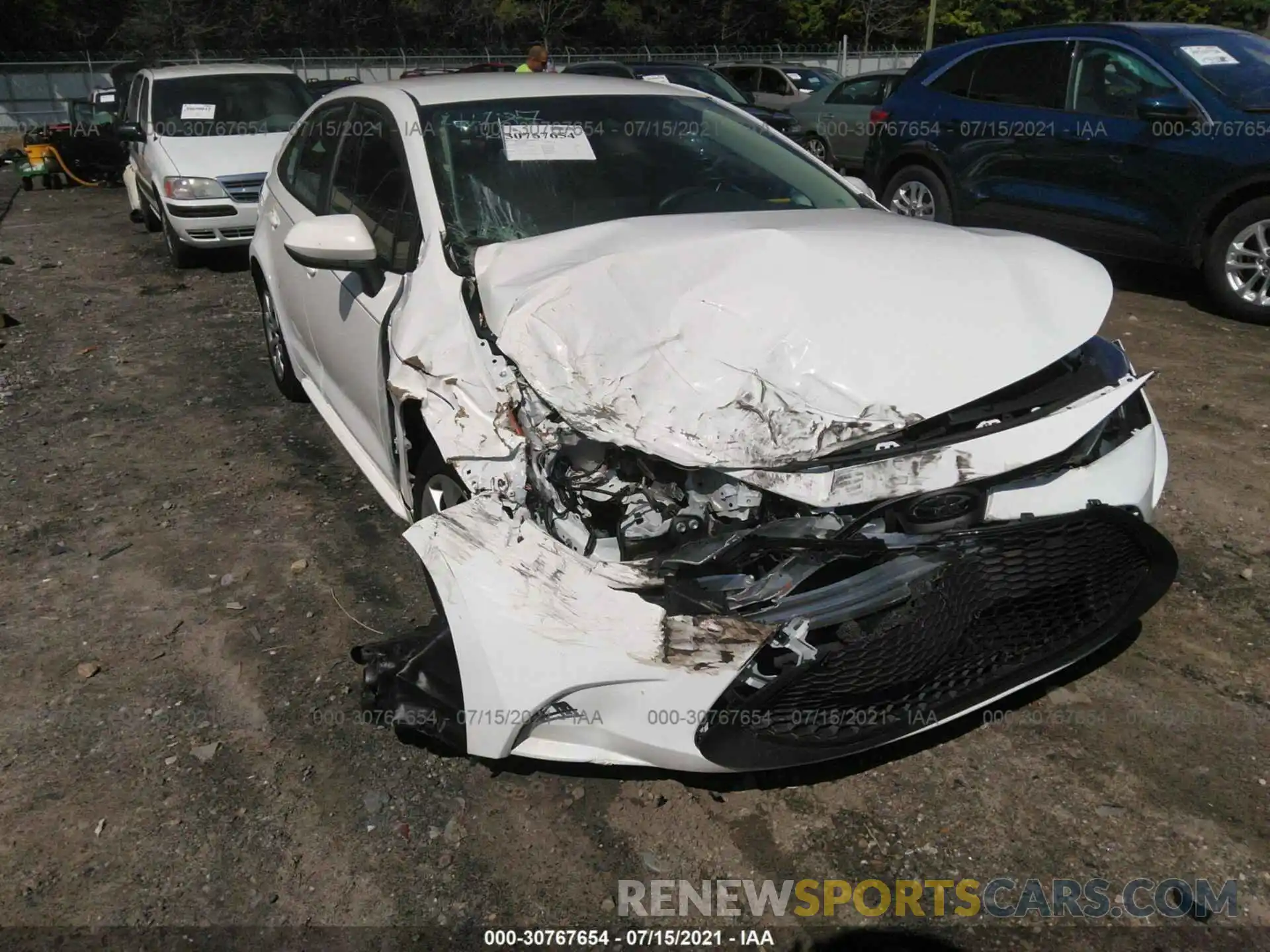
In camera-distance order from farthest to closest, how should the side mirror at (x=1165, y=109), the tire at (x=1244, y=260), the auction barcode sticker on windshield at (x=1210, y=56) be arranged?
the auction barcode sticker on windshield at (x=1210, y=56) → the side mirror at (x=1165, y=109) → the tire at (x=1244, y=260)

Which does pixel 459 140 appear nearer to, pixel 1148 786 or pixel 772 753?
pixel 772 753

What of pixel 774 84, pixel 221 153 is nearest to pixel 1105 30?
pixel 221 153

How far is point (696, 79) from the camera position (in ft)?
47.6

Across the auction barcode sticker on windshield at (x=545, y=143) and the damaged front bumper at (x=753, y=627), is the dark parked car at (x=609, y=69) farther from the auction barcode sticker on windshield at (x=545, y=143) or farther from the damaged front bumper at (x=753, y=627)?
the damaged front bumper at (x=753, y=627)

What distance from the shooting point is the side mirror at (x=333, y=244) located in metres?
3.31

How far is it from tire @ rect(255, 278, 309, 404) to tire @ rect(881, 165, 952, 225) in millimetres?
4768

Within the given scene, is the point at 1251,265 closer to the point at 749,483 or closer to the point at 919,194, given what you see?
the point at 919,194

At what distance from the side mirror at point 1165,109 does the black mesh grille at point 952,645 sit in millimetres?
4725

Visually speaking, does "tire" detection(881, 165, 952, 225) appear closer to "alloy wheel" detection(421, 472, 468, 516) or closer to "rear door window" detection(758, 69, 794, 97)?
"alloy wheel" detection(421, 472, 468, 516)

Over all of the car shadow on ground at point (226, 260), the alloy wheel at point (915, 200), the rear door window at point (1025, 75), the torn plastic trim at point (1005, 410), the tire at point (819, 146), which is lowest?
the car shadow on ground at point (226, 260)

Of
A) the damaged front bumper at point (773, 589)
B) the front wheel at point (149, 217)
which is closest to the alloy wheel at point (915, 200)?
the damaged front bumper at point (773, 589)

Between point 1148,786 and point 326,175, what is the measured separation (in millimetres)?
3790

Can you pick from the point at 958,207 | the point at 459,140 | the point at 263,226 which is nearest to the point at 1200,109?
the point at 958,207

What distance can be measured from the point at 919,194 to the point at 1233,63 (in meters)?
2.35
